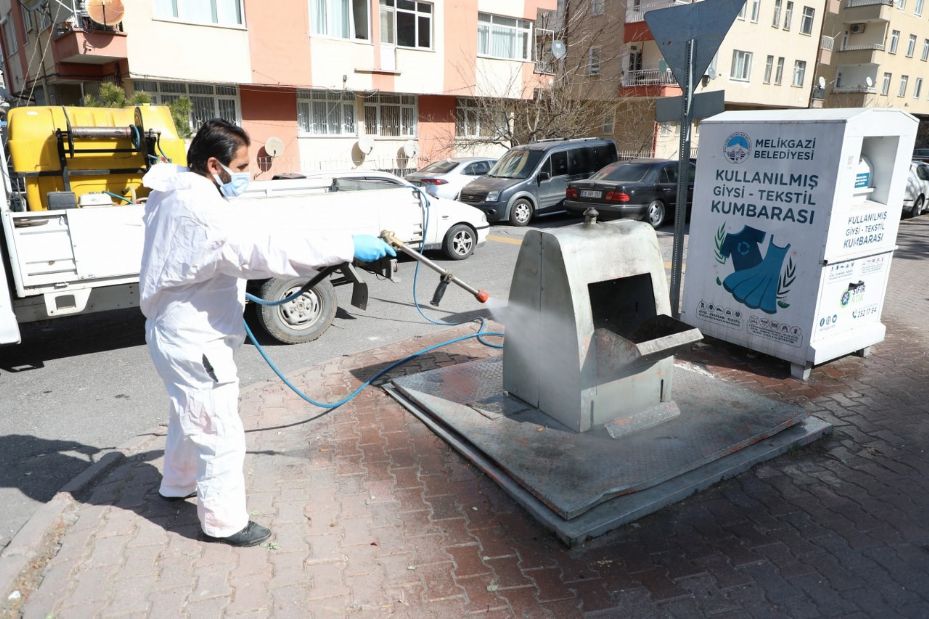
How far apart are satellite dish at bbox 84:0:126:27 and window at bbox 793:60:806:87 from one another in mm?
Result: 37529

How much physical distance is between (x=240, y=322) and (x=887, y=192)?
5.40 meters

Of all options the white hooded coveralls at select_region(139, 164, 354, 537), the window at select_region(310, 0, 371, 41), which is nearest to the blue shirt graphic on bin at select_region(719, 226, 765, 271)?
the white hooded coveralls at select_region(139, 164, 354, 537)

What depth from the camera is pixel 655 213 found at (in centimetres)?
1395

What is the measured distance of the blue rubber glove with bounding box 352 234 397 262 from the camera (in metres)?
3.14

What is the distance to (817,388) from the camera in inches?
204

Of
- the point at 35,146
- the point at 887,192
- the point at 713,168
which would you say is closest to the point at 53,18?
the point at 35,146

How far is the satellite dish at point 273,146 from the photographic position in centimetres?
2014

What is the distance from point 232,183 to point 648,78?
108ft

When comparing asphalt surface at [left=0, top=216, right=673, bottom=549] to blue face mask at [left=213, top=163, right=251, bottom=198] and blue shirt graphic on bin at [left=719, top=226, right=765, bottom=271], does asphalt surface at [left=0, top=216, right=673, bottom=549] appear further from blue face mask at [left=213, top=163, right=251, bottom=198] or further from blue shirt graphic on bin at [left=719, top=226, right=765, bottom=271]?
blue shirt graphic on bin at [left=719, top=226, right=765, bottom=271]

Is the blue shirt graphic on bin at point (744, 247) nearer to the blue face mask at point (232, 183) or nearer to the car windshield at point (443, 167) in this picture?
the blue face mask at point (232, 183)

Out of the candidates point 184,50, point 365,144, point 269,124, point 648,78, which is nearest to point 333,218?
point 184,50

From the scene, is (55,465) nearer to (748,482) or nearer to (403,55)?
(748,482)

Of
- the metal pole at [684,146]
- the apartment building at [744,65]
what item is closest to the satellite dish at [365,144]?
the apartment building at [744,65]

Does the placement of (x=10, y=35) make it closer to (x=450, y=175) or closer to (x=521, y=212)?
(x=450, y=175)
